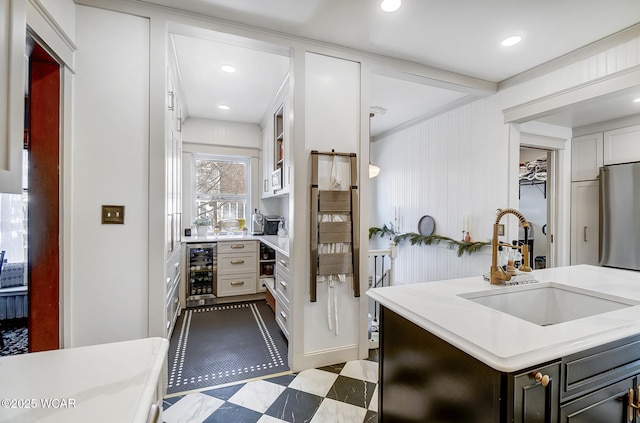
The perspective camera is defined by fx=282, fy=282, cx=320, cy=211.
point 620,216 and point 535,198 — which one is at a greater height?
point 535,198

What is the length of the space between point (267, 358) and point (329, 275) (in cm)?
91

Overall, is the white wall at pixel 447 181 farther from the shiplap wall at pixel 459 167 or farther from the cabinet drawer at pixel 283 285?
the cabinet drawer at pixel 283 285

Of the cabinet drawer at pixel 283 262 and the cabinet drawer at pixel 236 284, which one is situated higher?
the cabinet drawer at pixel 283 262

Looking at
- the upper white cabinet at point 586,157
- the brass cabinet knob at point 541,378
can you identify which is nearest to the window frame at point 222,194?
the brass cabinet knob at point 541,378

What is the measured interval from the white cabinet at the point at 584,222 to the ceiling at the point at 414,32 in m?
1.08

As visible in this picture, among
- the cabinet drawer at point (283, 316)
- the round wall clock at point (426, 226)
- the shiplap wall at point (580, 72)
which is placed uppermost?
the shiplap wall at point (580, 72)

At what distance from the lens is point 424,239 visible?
3.94 meters

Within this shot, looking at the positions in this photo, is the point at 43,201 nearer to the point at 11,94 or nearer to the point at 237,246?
the point at 11,94

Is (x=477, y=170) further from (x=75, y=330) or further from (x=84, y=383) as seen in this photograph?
(x=75, y=330)

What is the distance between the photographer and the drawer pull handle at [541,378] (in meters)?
0.82

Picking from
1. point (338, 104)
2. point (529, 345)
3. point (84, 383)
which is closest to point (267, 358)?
point (84, 383)

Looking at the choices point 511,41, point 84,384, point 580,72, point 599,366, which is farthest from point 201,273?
point 580,72

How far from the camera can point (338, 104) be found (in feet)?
7.68

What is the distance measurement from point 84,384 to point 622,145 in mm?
5301
